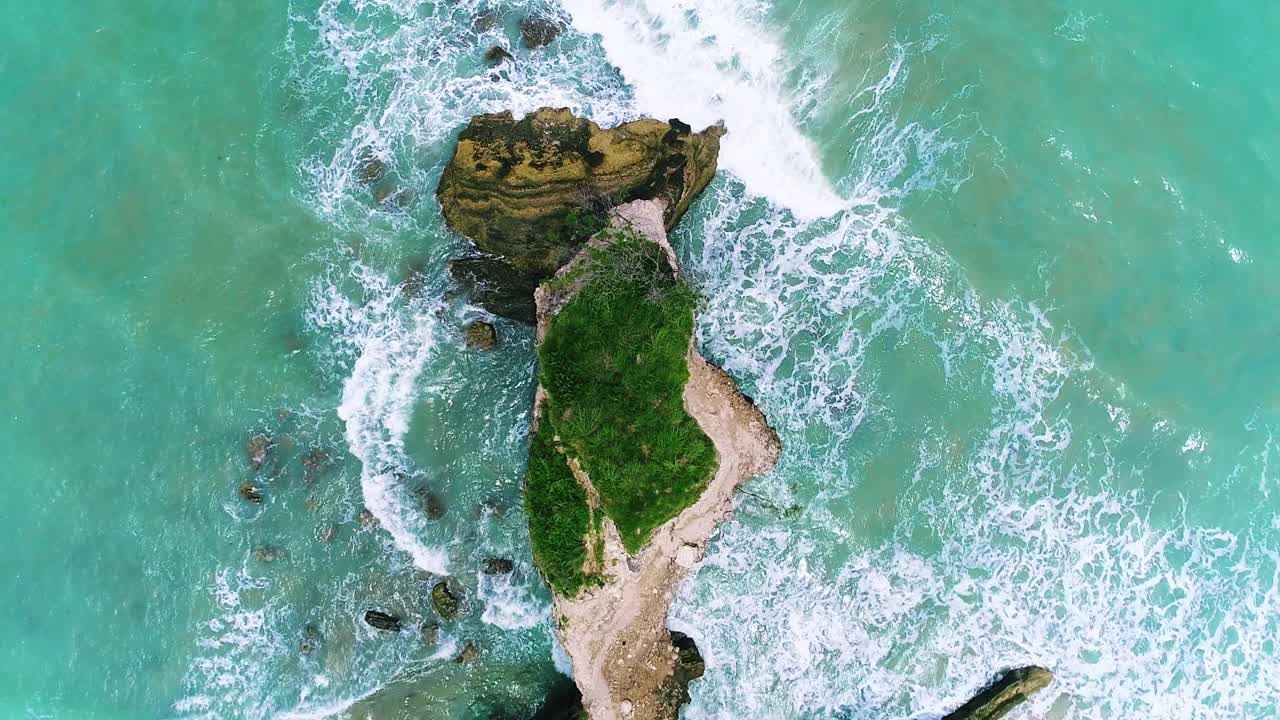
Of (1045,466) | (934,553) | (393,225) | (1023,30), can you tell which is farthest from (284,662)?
(1023,30)

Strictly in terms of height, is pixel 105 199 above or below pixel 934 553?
below

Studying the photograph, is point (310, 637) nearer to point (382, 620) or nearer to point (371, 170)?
point (382, 620)

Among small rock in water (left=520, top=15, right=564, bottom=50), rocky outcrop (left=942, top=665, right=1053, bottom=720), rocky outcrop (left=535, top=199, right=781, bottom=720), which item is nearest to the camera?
rocky outcrop (left=535, top=199, right=781, bottom=720)

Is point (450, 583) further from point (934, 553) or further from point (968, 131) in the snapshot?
point (968, 131)

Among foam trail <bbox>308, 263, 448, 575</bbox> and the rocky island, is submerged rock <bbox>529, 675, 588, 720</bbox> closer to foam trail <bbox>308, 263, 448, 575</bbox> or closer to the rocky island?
the rocky island

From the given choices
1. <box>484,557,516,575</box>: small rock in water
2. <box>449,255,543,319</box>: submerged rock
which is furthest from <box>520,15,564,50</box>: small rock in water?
<box>484,557,516,575</box>: small rock in water

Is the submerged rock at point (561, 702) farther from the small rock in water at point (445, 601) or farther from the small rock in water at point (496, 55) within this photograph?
the small rock in water at point (496, 55)

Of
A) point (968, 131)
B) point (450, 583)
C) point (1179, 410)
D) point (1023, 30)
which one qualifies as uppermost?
point (1023, 30)

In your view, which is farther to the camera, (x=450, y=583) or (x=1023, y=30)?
(x=1023, y=30)
